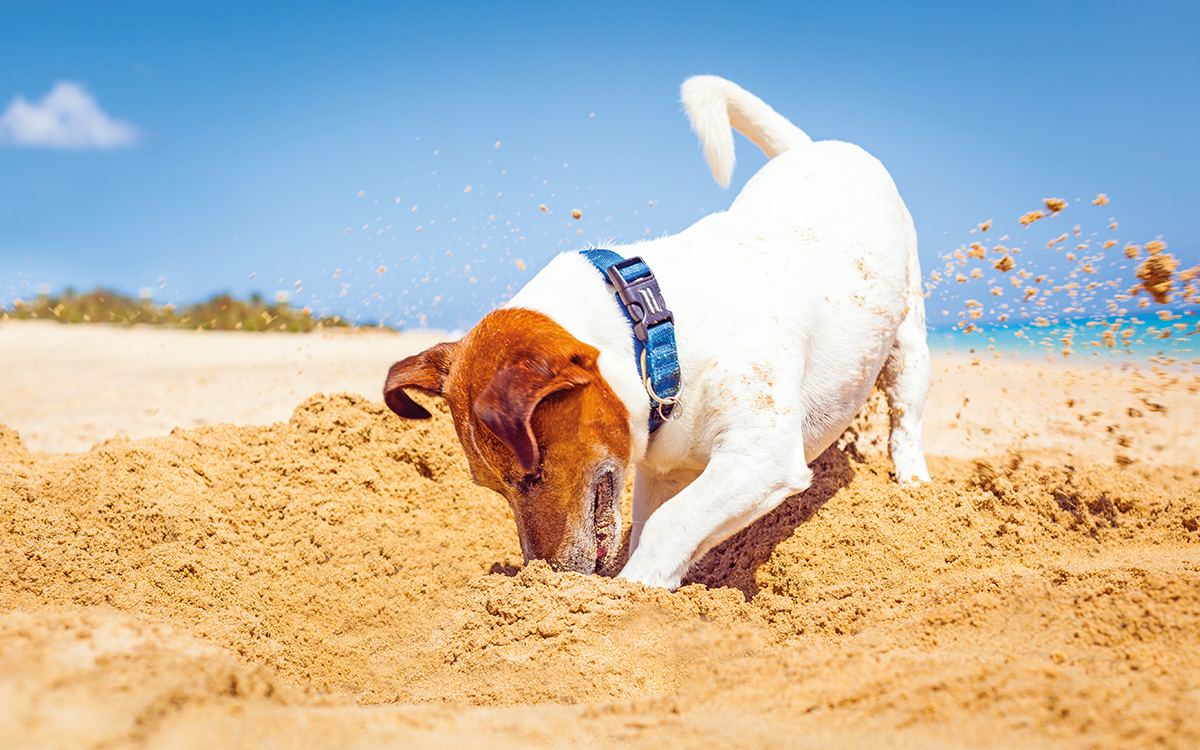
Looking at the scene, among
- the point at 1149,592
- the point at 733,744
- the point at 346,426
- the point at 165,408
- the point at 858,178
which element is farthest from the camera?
the point at 165,408

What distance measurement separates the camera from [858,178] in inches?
153

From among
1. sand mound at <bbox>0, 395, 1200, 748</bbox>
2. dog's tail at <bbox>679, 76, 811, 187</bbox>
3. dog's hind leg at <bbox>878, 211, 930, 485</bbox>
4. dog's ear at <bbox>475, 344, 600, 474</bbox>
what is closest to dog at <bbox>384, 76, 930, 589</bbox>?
dog's ear at <bbox>475, 344, 600, 474</bbox>

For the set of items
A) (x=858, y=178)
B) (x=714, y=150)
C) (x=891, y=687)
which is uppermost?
(x=714, y=150)

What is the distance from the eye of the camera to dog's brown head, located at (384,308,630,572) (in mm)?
2271

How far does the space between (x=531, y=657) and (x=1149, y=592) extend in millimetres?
1810

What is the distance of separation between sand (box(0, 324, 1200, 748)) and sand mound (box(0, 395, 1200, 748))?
1 cm

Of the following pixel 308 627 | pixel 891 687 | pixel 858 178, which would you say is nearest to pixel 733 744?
pixel 891 687

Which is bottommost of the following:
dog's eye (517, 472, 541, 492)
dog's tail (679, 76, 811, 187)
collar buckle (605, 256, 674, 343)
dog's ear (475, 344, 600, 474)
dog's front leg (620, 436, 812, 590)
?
dog's front leg (620, 436, 812, 590)

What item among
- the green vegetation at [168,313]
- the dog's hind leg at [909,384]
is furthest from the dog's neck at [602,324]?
the green vegetation at [168,313]

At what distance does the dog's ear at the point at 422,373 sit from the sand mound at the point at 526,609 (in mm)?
788

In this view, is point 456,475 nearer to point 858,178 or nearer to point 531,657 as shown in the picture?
point 531,657

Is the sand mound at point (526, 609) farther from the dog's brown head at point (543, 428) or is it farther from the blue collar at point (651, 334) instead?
the blue collar at point (651, 334)

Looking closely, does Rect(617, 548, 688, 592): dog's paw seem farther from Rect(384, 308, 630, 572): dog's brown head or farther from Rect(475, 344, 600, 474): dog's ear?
Rect(475, 344, 600, 474): dog's ear

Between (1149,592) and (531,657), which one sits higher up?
(1149,592)
